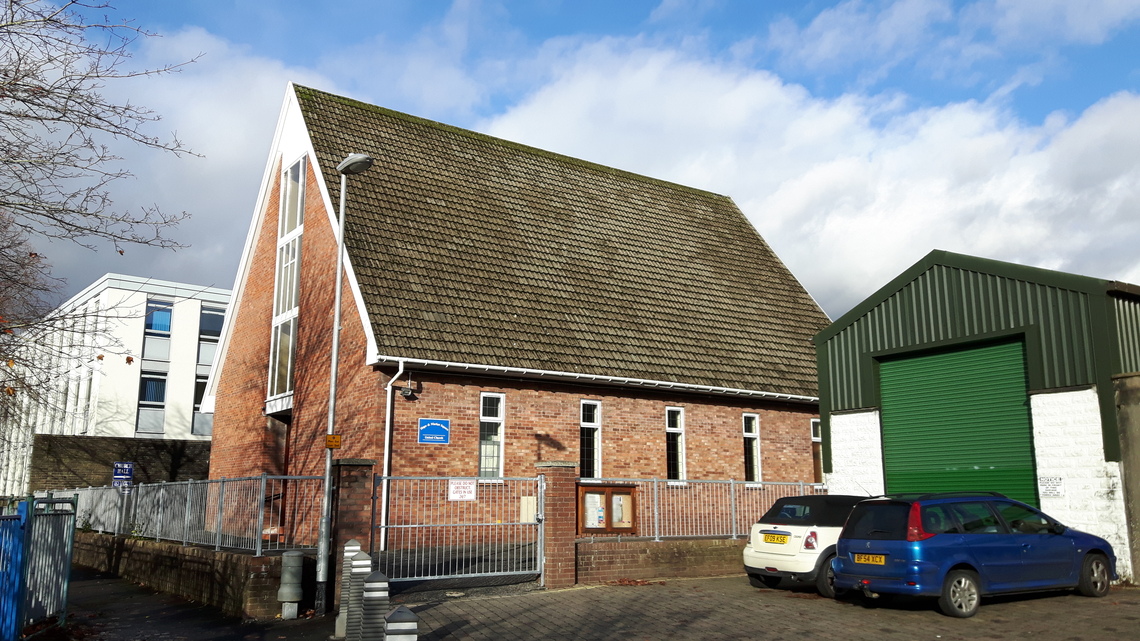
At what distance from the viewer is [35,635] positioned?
1102 centimetres

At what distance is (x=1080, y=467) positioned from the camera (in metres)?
14.7

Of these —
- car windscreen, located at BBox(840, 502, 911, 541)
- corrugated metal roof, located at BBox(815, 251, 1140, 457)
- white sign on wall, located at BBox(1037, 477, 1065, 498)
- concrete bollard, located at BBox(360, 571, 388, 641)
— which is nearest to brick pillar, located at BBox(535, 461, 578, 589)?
car windscreen, located at BBox(840, 502, 911, 541)

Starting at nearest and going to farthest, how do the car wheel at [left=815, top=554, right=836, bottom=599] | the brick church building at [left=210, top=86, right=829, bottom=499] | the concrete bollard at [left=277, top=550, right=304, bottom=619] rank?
the concrete bollard at [left=277, top=550, right=304, bottom=619] → the car wheel at [left=815, top=554, right=836, bottom=599] → the brick church building at [left=210, top=86, right=829, bottom=499]

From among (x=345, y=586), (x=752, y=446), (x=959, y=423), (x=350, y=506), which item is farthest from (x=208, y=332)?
(x=959, y=423)

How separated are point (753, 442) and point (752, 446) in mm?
107

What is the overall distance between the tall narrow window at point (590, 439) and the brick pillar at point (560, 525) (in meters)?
5.34

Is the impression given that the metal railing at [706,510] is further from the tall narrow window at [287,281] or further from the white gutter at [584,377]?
the tall narrow window at [287,281]

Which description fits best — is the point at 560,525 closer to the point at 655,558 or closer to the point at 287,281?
the point at 655,558

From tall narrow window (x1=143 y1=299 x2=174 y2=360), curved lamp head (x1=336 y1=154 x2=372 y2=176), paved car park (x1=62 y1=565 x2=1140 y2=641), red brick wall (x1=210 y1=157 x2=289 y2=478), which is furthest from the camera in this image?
tall narrow window (x1=143 y1=299 x2=174 y2=360)

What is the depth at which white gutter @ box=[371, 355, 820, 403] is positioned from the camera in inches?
672

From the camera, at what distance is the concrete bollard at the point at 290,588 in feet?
41.0

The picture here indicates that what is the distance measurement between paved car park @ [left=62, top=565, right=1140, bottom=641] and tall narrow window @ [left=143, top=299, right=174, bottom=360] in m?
33.9

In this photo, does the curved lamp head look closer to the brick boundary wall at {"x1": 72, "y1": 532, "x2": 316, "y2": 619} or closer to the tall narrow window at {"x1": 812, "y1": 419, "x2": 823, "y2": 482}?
the brick boundary wall at {"x1": 72, "y1": 532, "x2": 316, "y2": 619}

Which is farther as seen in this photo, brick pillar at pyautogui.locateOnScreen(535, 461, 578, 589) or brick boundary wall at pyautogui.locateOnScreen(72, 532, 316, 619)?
brick pillar at pyautogui.locateOnScreen(535, 461, 578, 589)
